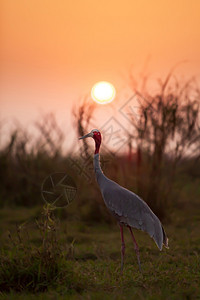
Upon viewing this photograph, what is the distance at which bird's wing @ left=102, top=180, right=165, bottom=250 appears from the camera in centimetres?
487

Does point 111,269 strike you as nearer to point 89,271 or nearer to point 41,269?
point 89,271

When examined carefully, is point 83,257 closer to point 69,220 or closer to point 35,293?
point 35,293

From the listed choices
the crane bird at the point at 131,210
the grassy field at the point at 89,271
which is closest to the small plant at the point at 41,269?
the grassy field at the point at 89,271

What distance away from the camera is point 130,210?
4.98 m

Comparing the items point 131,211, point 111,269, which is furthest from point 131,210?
point 111,269

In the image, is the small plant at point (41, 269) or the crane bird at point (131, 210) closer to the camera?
the small plant at point (41, 269)

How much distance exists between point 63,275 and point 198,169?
872cm

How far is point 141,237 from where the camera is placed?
706cm

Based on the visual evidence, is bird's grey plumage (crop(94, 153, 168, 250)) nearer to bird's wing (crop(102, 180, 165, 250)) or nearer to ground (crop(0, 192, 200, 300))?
bird's wing (crop(102, 180, 165, 250))

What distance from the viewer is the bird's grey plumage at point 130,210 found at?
4863mm

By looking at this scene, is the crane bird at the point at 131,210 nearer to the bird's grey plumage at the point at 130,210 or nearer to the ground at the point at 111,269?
the bird's grey plumage at the point at 130,210

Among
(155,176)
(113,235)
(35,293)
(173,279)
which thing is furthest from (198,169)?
(35,293)

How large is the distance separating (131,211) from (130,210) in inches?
0.7

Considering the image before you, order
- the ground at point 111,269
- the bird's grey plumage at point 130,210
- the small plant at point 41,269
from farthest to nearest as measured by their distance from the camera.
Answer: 1. the bird's grey plumage at point 130,210
2. the small plant at point 41,269
3. the ground at point 111,269
